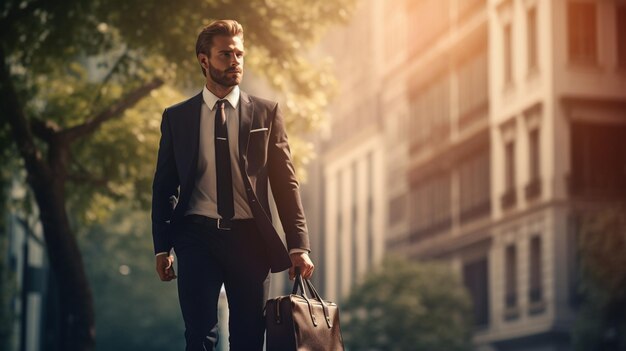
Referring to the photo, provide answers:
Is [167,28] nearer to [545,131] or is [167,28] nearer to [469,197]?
[545,131]

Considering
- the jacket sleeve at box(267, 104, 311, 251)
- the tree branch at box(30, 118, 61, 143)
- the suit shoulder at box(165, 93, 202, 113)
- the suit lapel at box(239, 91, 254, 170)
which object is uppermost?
the tree branch at box(30, 118, 61, 143)

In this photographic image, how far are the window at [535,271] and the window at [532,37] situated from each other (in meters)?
5.95

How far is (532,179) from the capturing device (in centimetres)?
5269

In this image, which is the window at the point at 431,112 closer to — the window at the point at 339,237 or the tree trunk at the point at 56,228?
the window at the point at 339,237

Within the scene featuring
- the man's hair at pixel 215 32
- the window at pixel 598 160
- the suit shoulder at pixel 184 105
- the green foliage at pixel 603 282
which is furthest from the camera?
the window at pixel 598 160

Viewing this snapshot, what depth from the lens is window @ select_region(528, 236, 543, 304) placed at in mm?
52094

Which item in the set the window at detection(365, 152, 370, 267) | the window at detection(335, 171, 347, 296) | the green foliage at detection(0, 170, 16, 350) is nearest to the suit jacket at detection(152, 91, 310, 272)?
the green foliage at detection(0, 170, 16, 350)

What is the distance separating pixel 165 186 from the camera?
24.0ft

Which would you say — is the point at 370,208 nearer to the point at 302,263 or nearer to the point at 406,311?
the point at 406,311

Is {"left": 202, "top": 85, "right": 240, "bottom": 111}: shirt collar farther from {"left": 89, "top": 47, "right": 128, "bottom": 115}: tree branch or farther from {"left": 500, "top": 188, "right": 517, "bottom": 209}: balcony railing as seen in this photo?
{"left": 500, "top": 188, "right": 517, "bottom": 209}: balcony railing

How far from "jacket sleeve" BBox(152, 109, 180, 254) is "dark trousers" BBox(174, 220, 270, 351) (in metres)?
0.11

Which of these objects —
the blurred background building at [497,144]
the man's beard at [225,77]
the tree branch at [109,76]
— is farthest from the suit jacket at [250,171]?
the blurred background building at [497,144]

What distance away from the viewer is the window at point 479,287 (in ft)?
191

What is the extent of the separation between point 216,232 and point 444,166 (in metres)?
58.8
